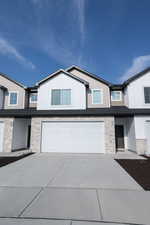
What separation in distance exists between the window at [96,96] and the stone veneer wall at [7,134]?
8.69 metres

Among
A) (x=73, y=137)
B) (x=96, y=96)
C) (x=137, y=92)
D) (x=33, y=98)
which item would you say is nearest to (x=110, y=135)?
(x=73, y=137)

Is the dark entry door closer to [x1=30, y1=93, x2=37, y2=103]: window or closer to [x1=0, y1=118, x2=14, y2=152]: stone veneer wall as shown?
[x1=30, y1=93, x2=37, y2=103]: window

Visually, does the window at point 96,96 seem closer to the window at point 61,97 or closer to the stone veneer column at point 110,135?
the window at point 61,97

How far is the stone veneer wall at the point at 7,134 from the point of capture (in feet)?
39.2

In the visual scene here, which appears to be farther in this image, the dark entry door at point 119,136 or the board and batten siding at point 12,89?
the board and batten siding at point 12,89

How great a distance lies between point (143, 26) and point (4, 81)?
51.6 feet

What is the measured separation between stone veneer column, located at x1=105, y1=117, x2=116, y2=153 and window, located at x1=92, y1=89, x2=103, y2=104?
11.6 ft

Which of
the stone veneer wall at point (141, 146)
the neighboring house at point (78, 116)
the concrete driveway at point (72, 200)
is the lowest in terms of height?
the concrete driveway at point (72, 200)

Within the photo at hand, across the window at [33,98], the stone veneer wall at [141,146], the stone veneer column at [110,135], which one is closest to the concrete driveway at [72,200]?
the stone veneer column at [110,135]

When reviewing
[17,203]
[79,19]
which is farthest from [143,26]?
[17,203]

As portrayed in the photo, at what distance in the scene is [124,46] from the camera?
12391 millimetres

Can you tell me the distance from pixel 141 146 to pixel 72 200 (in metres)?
9.40

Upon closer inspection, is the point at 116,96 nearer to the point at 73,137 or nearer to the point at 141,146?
the point at 141,146

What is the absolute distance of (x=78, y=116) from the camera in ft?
39.0
